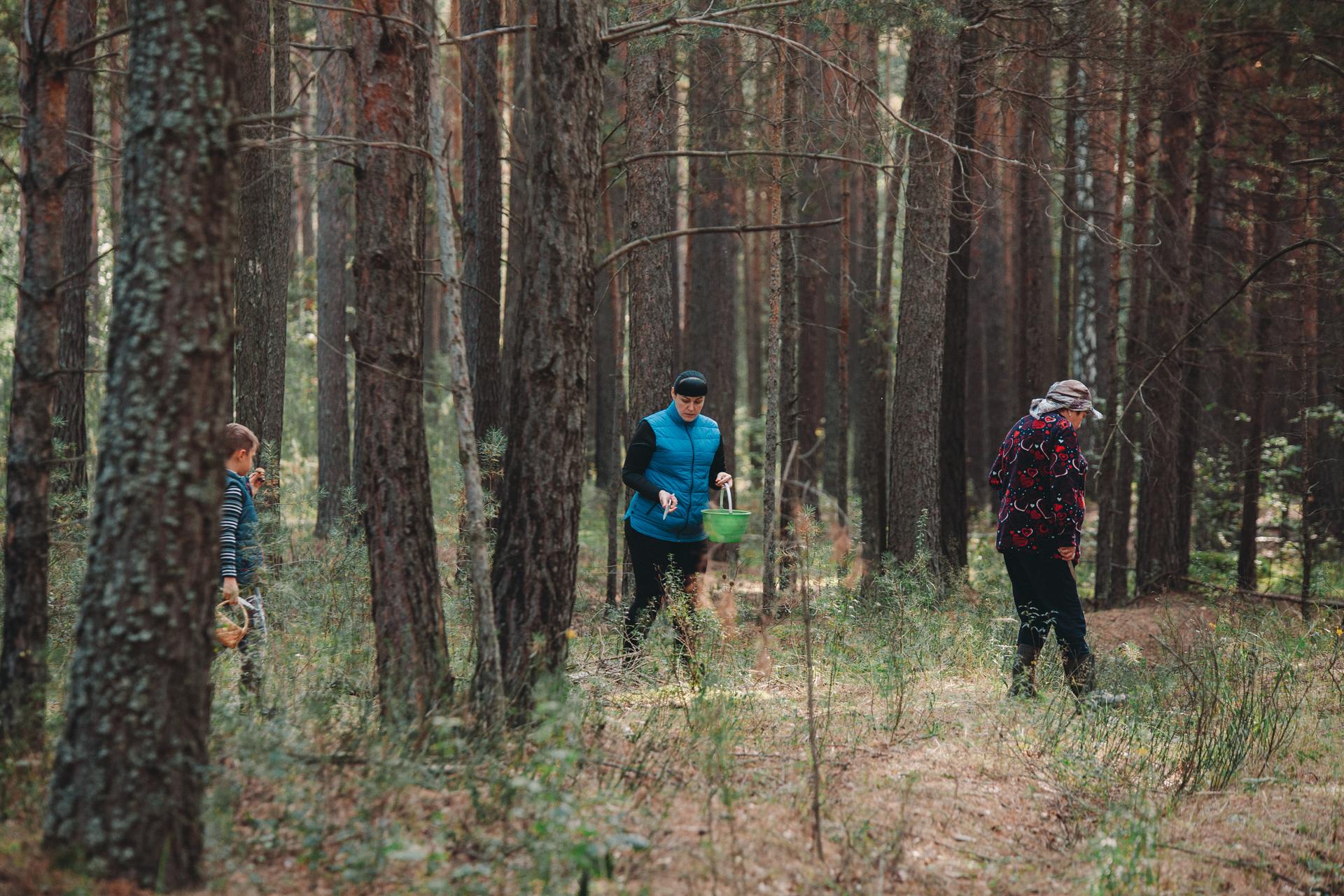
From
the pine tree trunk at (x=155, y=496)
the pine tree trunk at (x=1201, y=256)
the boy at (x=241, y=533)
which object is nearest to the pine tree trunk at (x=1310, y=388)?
the pine tree trunk at (x=1201, y=256)

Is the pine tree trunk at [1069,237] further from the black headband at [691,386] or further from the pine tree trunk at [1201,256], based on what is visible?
the black headband at [691,386]

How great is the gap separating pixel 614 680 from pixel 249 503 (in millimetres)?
2272

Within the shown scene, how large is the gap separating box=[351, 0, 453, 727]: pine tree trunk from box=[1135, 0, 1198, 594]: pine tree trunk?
979 centimetres

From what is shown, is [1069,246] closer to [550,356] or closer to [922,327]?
[922,327]

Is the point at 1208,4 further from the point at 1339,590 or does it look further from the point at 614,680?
the point at 614,680

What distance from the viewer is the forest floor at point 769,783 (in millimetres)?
3570

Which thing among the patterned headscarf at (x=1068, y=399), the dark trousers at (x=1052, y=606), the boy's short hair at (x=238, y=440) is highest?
the patterned headscarf at (x=1068, y=399)

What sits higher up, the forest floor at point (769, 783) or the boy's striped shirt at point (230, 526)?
the boy's striped shirt at point (230, 526)

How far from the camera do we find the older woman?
653 cm

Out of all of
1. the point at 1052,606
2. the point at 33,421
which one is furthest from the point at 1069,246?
the point at 33,421

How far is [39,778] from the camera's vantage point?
12.2ft

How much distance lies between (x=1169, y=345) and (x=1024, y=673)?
7595 millimetres

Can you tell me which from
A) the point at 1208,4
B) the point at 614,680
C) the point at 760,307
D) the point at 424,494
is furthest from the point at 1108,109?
the point at 760,307

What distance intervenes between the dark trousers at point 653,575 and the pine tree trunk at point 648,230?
3.19m
